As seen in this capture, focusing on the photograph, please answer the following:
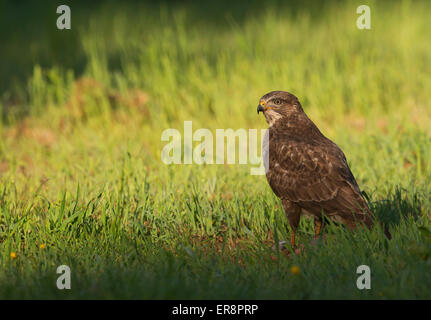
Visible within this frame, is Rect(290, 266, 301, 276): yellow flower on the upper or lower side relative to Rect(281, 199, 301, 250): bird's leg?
lower

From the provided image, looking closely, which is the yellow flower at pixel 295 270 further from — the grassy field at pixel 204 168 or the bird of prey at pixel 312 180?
the bird of prey at pixel 312 180

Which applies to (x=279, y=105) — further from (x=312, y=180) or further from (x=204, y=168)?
(x=204, y=168)

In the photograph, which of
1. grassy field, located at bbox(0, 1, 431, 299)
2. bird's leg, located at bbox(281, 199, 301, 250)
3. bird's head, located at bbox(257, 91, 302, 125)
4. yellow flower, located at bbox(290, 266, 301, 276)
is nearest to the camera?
yellow flower, located at bbox(290, 266, 301, 276)

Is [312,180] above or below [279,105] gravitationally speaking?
below

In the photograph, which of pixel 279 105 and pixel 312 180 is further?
pixel 279 105

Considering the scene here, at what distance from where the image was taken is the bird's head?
5555 millimetres

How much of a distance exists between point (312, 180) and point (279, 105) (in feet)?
2.98

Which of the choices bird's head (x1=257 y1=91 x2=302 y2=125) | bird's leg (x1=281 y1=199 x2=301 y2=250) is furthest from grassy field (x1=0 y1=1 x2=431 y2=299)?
bird's head (x1=257 y1=91 x2=302 y2=125)

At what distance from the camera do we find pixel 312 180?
16.4 ft

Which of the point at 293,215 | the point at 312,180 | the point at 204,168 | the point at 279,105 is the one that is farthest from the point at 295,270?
the point at 204,168

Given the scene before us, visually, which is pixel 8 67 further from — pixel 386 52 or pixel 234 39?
pixel 386 52

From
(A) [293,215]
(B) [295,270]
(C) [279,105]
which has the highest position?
(C) [279,105]

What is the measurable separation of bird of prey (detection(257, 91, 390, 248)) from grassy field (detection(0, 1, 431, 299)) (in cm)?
19

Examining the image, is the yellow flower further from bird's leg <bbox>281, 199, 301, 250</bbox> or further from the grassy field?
bird's leg <bbox>281, 199, 301, 250</bbox>
